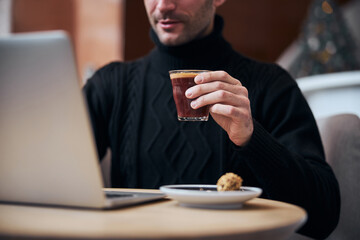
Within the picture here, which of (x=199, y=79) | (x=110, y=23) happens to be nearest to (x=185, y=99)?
(x=199, y=79)

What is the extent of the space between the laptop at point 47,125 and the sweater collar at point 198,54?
966 mm

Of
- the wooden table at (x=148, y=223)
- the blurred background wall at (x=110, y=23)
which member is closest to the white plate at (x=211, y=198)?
the wooden table at (x=148, y=223)

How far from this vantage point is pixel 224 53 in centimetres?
169

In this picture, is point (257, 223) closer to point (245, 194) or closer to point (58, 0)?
point (245, 194)

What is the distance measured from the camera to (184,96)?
1096 millimetres

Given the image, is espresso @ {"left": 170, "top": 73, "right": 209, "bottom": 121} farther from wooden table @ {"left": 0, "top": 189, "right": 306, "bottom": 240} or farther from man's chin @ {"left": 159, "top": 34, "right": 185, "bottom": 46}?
man's chin @ {"left": 159, "top": 34, "right": 185, "bottom": 46}

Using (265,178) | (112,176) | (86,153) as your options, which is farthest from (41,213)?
(112,176)

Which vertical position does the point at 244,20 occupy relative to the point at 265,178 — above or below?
above

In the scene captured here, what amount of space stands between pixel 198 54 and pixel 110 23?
3.45m

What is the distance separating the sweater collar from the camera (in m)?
1.66

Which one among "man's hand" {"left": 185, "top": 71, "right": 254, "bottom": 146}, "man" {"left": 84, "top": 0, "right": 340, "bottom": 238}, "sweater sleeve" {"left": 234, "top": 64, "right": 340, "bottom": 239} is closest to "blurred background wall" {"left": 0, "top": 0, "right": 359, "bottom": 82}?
"man" {"left": 84, "top": 0, "right": 340, "bottom": 238}

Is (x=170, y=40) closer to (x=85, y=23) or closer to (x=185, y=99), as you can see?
(x=185, y=99)

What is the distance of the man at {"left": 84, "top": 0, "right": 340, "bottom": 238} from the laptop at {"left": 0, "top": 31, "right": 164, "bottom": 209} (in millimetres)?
578

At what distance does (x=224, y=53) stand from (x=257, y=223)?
1085 mm
